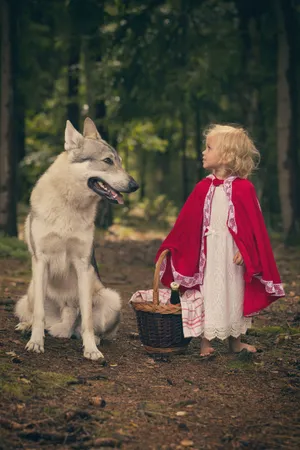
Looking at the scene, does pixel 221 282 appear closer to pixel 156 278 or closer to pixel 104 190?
pixel 156 278

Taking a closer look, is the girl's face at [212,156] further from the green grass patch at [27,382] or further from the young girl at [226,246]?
the green grass patch at [27,382]

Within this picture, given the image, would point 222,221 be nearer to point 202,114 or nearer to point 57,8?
point 57,8

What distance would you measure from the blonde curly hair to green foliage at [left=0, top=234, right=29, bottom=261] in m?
7.20

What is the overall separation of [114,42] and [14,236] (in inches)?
214

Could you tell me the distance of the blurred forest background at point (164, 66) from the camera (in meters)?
15.1

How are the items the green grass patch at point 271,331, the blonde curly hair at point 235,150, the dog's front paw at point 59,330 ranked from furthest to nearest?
1. the green grass patch at point 271,331
2. the dog's front paw at point 59,330
3. the blonde curly hair at point 235,150

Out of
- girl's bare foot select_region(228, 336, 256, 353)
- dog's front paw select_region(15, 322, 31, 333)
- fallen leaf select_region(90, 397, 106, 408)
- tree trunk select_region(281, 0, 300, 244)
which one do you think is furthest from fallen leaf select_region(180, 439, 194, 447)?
tree trunk select_region(281, 0, 300, 244)

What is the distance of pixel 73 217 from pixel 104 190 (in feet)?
1.26

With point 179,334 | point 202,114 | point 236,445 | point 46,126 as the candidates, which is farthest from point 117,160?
point 46,126

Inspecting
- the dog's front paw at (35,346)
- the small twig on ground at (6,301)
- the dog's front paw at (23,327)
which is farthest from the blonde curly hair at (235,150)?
the small twig on ground at (6,301)

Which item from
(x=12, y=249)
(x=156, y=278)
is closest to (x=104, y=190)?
(x=156, y=278)

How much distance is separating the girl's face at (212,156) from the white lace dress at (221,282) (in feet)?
0.79

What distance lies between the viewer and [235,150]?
6371 millimetres

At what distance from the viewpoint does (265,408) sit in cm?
491
